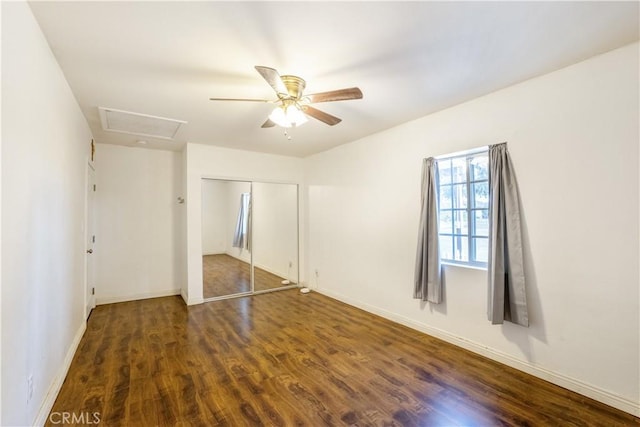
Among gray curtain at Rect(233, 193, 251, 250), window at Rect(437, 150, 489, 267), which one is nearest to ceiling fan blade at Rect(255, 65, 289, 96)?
window at Rect(437, 150, 489, 267)

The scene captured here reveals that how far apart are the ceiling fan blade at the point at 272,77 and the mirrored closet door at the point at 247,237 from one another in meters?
3.04

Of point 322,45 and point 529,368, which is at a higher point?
point 322,45

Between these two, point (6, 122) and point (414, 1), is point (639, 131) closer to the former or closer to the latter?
point (414, 1)

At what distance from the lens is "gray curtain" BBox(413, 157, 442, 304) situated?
10.3 feet

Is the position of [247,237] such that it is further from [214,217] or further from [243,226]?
[214,217]

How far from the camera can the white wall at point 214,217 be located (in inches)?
182

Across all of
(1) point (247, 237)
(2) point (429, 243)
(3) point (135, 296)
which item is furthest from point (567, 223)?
(3) point (135, 296)

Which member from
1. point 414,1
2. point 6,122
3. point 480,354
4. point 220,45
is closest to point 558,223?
point 480,354

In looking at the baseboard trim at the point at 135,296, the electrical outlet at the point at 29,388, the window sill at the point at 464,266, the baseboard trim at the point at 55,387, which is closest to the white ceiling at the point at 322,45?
the window sill at the point at 464,266

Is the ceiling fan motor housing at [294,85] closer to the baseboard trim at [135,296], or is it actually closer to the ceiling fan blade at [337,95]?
the ceiling fan blade at [337,95]

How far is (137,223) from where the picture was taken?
475 centimetres

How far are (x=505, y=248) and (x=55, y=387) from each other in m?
3.84

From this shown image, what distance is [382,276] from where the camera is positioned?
12.8 ft

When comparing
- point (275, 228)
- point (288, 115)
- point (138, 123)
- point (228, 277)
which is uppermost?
point (138, 123)
